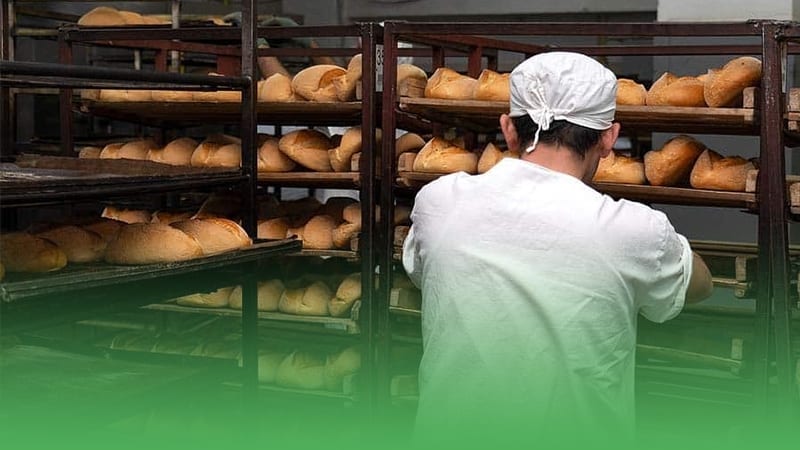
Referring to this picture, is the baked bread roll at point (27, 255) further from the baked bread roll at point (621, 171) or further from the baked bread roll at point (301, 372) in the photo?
the baked bread roll at point (621, 171)

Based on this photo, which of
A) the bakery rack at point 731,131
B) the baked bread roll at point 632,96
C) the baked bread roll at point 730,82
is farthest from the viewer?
the baked bread roll at point 632,96

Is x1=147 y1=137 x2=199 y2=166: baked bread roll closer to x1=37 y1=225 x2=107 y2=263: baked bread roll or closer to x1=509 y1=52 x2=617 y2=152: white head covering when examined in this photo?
x1=37 y1=225 x2=107 y2=263: baked bread roll

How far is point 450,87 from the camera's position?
10.4 ft

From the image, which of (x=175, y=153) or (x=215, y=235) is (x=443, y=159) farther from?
(x=175, y=153)

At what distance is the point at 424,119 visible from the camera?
11.7 ft

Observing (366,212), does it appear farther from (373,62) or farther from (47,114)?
(47,114)

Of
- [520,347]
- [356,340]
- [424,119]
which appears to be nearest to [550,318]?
[520,347]

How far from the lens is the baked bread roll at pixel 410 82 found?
324 cm

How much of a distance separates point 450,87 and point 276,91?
621 millimetres

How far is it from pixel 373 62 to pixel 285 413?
3.64 feet

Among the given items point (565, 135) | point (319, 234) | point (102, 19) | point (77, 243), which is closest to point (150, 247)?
point (77, 243)

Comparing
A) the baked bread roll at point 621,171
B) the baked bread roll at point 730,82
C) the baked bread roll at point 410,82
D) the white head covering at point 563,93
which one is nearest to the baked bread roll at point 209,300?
the baked bread roll at point 410,82

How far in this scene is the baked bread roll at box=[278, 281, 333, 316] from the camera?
3.35m

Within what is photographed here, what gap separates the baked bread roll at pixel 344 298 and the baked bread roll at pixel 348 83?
61cm
